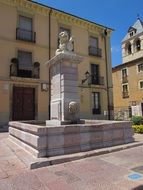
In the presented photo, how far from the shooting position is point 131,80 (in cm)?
2841

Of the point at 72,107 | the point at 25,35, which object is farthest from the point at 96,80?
the point at 72,107

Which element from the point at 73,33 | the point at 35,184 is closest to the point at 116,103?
the point at 73,33

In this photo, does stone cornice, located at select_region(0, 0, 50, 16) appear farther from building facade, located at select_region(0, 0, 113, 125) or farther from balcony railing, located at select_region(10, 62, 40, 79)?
balcony railing, located at select_region(10, 62, 40, 79)

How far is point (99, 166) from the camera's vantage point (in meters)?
4.11

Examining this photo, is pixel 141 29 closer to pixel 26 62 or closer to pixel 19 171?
pixel 26 62

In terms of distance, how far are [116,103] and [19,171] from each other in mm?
28374

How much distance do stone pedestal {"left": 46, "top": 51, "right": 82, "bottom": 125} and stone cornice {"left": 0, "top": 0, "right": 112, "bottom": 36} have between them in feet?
33.7

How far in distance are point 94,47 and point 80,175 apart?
16.8m

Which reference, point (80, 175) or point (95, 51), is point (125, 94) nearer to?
point (95, 51)

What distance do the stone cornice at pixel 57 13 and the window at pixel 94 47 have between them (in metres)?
0.90

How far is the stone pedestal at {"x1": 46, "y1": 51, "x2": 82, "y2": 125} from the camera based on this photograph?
6.82 m

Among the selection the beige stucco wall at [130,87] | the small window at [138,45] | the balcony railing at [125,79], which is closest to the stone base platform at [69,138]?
the beige stucco wall at [130,87]

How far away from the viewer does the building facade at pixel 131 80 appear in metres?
26.9

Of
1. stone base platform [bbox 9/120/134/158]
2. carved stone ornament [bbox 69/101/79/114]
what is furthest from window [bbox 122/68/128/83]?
stone base platform [bbox 9/120/134/158]
